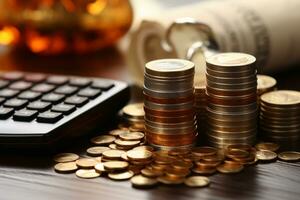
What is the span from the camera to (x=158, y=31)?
28.3 inches

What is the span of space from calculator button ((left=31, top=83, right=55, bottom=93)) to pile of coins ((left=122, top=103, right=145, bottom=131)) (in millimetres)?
73

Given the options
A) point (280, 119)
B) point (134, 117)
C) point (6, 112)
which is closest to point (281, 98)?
point (280, 119)

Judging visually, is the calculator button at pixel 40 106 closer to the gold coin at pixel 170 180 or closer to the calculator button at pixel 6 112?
the calculator button at pixel 6 112

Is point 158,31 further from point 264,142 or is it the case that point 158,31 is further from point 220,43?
point 264,142

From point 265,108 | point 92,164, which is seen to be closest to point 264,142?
point 265,108

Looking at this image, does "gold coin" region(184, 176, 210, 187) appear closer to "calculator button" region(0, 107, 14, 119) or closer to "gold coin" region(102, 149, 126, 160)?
"gold coin" region(102, 149, 126, 160)

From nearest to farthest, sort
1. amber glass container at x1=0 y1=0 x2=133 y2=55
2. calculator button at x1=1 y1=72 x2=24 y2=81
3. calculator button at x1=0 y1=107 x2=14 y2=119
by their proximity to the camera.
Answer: calculator button at x1=0 y1=107 x2=14 y2=119, calculator button at x1=1 y1=72 x2=24 y2=81, amber glass container at x1=0 y1=0 x2=133 y2=55

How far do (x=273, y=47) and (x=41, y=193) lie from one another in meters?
0.33

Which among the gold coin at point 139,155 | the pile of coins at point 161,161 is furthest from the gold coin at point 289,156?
the gold coin at point 139,155

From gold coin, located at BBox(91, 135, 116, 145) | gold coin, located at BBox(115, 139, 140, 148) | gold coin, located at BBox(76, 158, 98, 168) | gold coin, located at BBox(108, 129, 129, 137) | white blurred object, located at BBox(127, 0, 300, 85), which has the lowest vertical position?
gold coin, located at BBox(76, 158, 98, 168)

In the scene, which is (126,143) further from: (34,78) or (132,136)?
(34,78)

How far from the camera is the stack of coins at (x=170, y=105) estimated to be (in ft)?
1.73

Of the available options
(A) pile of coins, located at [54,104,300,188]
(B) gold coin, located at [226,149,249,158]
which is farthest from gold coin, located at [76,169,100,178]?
(B) gold coin, located at [226,149,249,158]

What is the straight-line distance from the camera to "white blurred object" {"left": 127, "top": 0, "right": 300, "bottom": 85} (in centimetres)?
70
